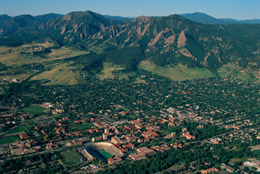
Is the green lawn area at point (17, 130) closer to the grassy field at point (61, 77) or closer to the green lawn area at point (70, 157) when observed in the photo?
the green lawn area at point (70, 157)

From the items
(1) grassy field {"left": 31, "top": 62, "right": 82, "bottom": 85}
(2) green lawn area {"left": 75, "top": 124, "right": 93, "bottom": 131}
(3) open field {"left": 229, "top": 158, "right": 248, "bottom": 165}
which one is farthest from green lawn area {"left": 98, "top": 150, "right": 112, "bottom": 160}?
(1) grassy field {"left": 31, "top": 62, "right": 82, "bottom": 85}

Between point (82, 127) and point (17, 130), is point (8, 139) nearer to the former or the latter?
point (17, 130)

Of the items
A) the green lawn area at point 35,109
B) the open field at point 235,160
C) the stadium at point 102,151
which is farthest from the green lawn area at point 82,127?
the open field at point 235,160

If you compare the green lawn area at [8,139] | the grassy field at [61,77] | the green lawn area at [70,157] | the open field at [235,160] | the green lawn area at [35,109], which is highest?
the grassy field at [61,77]

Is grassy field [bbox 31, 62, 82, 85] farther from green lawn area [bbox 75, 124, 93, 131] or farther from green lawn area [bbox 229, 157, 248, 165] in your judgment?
green lawn area [bbox 229, 157, 248, 165]

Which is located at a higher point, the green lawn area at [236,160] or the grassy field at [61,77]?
the grassy field at [61,77]

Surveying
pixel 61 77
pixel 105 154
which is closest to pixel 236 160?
pixel 105 154
